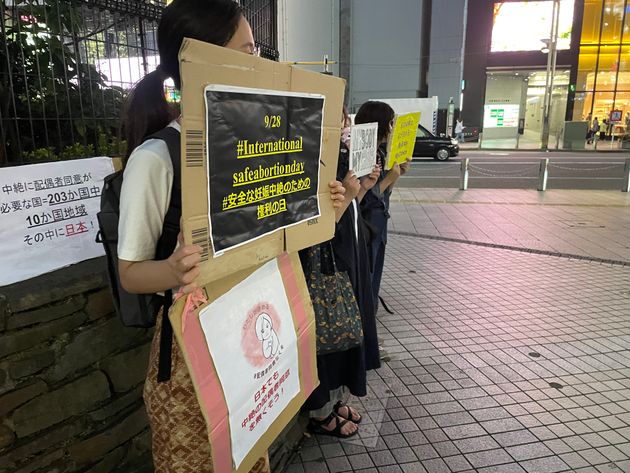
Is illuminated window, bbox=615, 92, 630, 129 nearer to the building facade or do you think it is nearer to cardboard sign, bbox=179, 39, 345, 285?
the building facade

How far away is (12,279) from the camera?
6.73ft

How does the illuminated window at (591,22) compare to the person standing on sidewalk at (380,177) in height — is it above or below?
above

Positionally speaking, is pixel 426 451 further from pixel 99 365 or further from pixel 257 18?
pixel 257 18

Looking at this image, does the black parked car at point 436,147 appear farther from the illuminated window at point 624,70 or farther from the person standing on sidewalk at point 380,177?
the person standing on sidewalk at point 380,177

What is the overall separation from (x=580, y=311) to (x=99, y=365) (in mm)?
4237

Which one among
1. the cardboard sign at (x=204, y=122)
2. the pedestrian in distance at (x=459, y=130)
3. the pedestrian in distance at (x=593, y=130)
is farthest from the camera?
the pedestrian in distance at (x=459, y=130)

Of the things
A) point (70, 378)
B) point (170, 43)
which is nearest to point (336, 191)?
point (170, 43)

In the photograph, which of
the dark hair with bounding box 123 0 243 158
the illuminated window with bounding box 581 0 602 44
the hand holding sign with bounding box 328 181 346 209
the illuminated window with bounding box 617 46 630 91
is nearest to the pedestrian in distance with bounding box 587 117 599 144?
the illuminated window with bounding box 617 46 630 91

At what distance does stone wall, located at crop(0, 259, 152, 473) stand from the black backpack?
608mm

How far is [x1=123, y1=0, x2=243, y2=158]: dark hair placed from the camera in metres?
1.34

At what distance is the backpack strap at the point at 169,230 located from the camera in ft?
4.25

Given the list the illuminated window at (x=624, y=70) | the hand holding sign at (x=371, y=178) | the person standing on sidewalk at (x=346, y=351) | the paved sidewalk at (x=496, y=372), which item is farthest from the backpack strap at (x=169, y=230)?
the illuminated window at (x=624, y=70)

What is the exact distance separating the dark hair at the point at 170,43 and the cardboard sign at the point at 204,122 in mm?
191

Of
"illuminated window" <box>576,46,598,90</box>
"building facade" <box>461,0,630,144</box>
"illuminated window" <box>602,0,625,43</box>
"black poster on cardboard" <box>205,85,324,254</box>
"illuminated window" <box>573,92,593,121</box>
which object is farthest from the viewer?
"illuminated window" <box>573,92,593,121</box>
